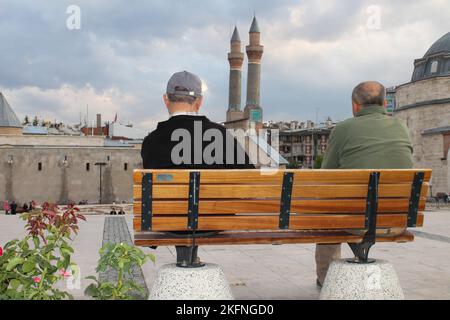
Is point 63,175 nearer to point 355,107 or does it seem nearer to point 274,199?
point 355,107

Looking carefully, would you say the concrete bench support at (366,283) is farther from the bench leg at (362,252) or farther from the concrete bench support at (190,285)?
the concrete bench support at (190,285)

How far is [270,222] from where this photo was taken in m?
3.98

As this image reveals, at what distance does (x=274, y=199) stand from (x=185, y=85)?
105cm

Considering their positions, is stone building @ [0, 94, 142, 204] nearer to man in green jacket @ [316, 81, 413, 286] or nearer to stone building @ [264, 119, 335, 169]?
stone building @ [264, 119, 335, 169]

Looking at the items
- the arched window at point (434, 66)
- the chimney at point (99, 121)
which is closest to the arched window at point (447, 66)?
the arched window at point (434, 66)

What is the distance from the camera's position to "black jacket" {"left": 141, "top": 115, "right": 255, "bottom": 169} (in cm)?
397

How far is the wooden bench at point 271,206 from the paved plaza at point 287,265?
4.38 ft

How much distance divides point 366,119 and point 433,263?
3.61 metres

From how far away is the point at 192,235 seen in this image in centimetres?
395

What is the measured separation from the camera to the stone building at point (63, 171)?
52047 mm

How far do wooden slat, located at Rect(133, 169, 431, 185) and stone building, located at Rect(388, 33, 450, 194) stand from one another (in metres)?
43.6

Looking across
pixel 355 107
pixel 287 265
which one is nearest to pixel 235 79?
pixel 287 265
